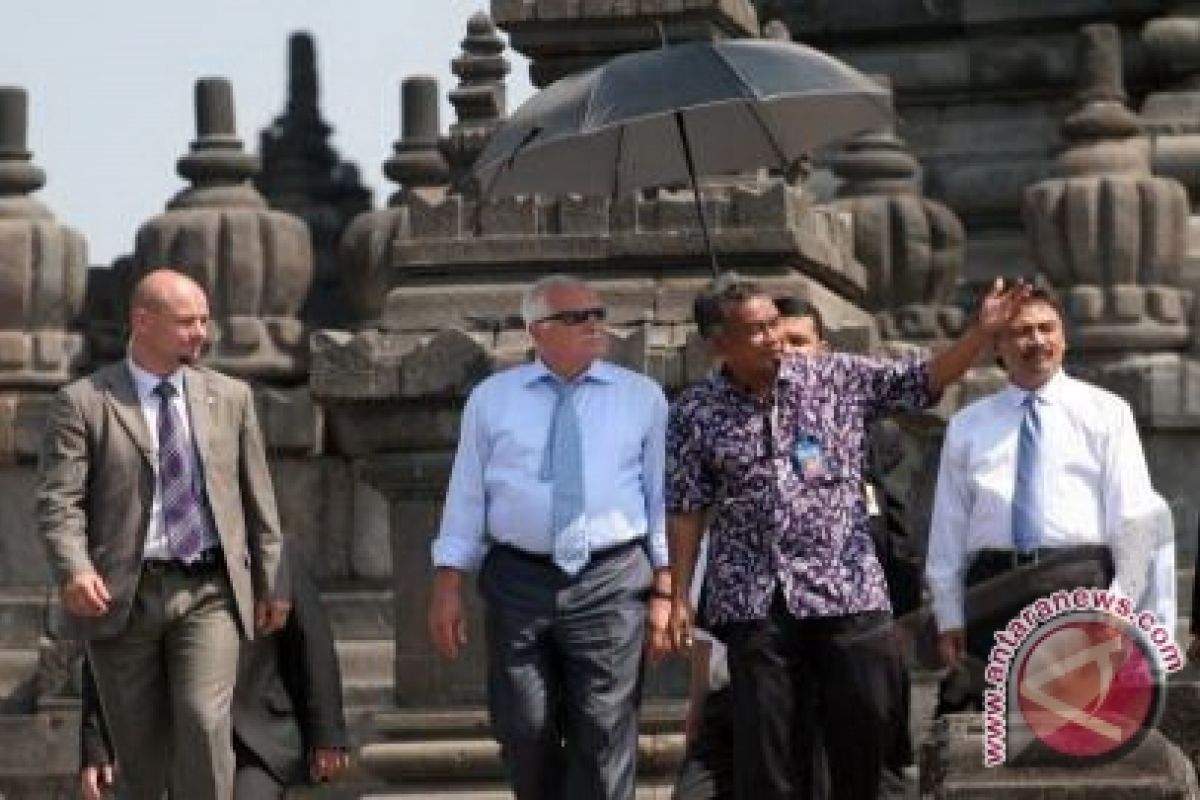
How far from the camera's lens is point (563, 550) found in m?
15.2

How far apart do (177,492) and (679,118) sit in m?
2.26

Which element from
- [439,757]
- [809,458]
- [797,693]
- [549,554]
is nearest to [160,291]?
[549,554]

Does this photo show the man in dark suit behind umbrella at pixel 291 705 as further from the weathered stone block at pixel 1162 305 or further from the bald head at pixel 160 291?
the weathered stone block at pixel 1162 305

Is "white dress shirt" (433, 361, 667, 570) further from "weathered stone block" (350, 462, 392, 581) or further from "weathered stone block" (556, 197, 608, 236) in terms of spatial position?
"weathered stone block" (350, 462, 392, 581)

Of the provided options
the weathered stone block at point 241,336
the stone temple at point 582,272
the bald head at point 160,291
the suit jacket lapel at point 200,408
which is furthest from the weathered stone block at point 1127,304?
the bald head at point 160,291

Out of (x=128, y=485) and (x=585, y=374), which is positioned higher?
(x=585, y=374)

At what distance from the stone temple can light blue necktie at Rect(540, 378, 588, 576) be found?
0.86 meters

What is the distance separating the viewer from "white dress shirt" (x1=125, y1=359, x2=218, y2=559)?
50.3 feet

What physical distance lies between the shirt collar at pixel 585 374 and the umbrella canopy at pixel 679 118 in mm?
899

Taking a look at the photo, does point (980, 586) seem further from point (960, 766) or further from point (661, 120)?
point (661, 120)

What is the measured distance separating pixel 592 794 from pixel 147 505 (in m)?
1.41

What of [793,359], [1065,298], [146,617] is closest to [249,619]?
[146,617]

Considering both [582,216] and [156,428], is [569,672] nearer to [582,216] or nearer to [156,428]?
[156,428]

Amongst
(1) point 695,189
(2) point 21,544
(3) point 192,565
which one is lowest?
(2) point 21,544
